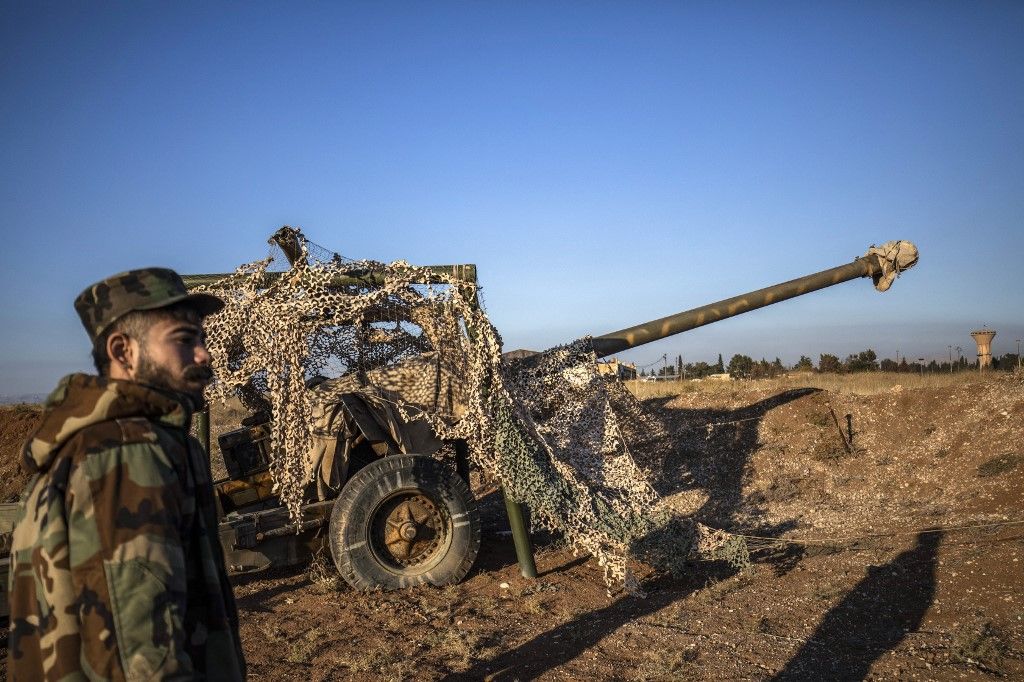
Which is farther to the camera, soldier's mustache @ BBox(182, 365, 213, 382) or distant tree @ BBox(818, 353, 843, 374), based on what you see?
distant tree @ BBox(818, 353, 843, 374)

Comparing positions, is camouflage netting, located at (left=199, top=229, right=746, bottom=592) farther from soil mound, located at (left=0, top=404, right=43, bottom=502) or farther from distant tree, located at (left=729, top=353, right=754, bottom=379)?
distant tree, located at (left=729, top=353, right=754, bottom=379)

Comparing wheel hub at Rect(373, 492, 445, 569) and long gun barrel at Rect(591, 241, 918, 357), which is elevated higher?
long gun barrel at Rect(591, 241, 918, 357)

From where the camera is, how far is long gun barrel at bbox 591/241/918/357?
7.69m

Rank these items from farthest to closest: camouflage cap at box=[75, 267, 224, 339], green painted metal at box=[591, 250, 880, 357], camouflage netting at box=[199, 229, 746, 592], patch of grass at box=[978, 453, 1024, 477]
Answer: patch of grass at box=[978, 453, 1024, 477], green painted metal at box=[591, 250, 880, 357], camouflage netting at box=[199, 229, 746, 592], camouflage cap at box=[75, 267, 224, 339]

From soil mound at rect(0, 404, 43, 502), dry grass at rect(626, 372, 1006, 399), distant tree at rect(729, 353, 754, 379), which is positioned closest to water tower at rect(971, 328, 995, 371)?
dry grass at rect(626, 372, 1006, 399)

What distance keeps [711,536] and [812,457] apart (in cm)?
597

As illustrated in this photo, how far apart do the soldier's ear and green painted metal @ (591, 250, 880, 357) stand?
18.6 feet

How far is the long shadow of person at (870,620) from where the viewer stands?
438 centimetres

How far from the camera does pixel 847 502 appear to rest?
9.44 m

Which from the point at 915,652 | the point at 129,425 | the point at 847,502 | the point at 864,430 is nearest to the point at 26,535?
the point at 129,425

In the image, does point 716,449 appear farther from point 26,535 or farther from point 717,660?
point 26,535

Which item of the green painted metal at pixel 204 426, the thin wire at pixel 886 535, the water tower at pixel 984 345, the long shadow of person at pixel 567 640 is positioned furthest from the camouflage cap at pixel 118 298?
the water tower at pixel 984 345

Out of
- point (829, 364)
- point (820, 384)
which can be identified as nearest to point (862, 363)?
point (829, 364)

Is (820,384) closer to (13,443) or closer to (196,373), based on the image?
(13,443)
